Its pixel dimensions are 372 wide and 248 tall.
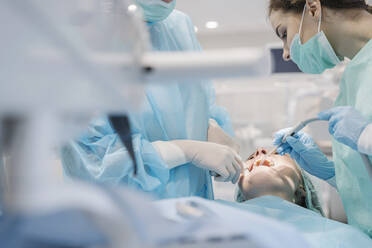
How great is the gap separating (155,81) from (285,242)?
0.28 m

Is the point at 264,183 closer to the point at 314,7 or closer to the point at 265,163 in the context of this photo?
the point at 265,163

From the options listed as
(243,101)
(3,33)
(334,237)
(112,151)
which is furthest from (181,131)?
(243,101)

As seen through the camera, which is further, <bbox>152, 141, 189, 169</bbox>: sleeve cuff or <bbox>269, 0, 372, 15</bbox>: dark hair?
<bbox>269, 0, 372, 15</bbox>: dark hair

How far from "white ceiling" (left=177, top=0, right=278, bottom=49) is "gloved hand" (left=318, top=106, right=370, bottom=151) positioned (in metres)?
2.46

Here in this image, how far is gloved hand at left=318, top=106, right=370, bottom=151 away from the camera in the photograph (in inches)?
46.4

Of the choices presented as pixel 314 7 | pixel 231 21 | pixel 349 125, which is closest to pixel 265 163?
pixel 349 125

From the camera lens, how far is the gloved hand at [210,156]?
131 cm

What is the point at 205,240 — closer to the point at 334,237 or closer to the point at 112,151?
the point at 112,151

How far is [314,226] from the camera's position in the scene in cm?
133

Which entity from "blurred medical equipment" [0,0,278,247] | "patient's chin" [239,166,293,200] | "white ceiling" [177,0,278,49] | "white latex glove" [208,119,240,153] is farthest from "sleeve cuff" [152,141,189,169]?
"white ceiling" [177,0,278,49]

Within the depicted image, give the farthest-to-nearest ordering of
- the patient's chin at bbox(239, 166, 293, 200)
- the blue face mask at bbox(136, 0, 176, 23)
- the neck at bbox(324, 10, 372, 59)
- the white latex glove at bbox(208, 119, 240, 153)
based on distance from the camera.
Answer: the patient's chin at bbox(239, 166, 293, 200), the white latex glove at bbox(208, 119, 240, 153), the neck at bbox(324, 10, 372, 59), the blue face mask at bbox(136, 0, 176, 23)

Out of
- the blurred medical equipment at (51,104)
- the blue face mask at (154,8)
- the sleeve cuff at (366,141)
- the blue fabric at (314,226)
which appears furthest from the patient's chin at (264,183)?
the blurred medical equipment at (51,104)

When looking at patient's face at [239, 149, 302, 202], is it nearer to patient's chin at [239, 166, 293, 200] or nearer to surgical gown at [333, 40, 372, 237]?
patient's chin at [239, 166, 293, 200]

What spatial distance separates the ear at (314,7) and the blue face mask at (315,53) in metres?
0.03
